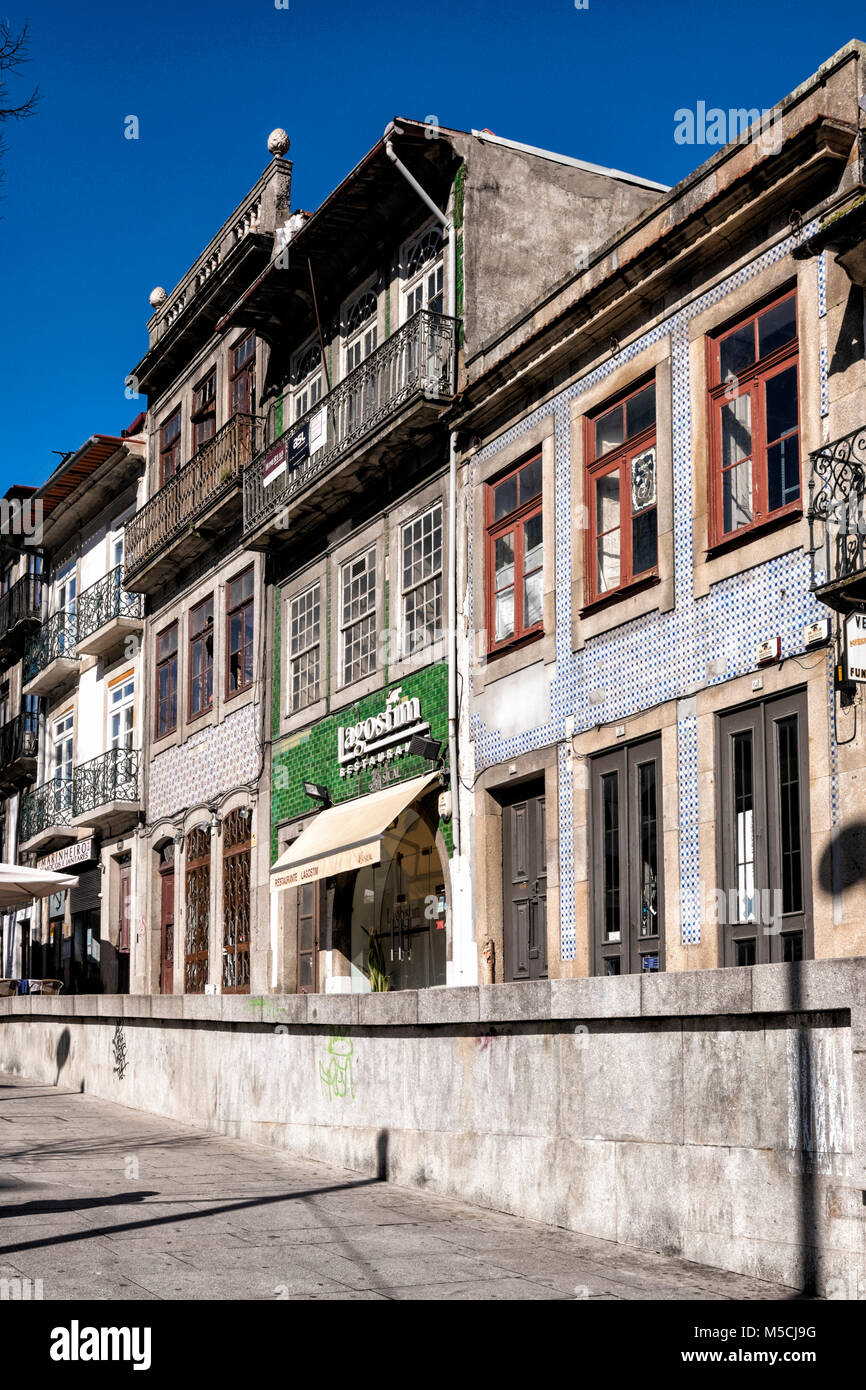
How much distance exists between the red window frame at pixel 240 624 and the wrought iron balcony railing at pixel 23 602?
1116 centimetres

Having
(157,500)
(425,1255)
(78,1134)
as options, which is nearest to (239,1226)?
(425,1255)

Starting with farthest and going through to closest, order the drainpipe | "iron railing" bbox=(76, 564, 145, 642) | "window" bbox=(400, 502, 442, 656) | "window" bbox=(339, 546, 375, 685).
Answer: "iron railing" bbox=(76, 564, 145, 642) < "window" bbox=(339, 546, 375, 685) < "window" bbox=(400, 502, 442, 656) < the drainpipe

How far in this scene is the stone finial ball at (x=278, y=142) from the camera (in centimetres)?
2289

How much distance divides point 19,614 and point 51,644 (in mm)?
2954

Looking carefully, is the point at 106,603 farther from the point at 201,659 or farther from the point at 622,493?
the point at 622,493

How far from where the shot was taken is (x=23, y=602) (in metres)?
34.2

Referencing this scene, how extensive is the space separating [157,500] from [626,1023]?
17.6 m

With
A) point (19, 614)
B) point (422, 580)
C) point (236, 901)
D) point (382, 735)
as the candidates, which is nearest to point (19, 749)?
point (19, 614)

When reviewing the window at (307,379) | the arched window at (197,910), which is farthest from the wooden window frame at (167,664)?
the window at (307,379)

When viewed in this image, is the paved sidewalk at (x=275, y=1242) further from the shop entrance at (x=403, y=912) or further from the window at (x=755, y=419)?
the window at (x=755, y=419)

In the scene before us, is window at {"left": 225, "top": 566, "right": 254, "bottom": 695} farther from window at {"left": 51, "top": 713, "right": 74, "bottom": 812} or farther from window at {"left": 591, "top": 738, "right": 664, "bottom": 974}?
window at {"left": 591, "top": 738, "right": 664, "bottom": 974}

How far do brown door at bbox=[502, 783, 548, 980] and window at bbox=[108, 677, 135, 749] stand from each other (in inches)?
499

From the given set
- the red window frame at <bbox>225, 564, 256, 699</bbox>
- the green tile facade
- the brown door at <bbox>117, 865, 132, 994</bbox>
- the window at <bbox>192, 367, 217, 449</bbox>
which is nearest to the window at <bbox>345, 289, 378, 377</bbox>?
the green tile facade

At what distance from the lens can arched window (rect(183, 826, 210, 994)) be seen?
23.5 m
